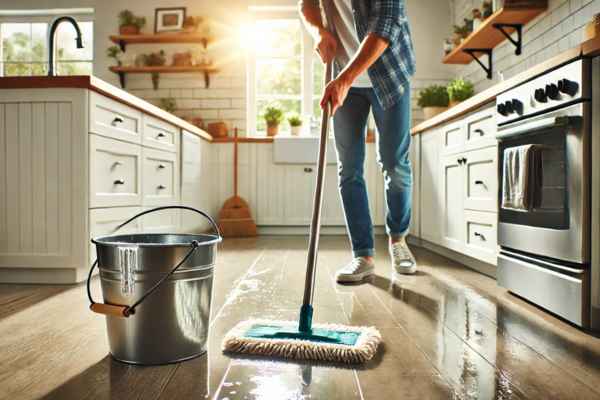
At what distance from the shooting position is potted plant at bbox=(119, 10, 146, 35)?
15.0ft

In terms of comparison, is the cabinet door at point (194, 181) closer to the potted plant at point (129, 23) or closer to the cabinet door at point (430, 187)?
the potted plant at point (129, 23)

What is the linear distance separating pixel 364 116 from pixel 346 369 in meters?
1.34

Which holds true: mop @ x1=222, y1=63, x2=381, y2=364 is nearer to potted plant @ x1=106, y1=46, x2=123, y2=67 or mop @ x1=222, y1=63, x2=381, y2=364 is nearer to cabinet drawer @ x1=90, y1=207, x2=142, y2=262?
cabinet drawer @ x1=90, y1=207, x2=142, y2=262

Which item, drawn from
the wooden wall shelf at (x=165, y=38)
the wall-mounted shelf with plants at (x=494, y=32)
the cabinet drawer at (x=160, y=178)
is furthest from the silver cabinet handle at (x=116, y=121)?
the wooden wall shelf at (x=165, y=38)

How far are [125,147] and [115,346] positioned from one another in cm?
148

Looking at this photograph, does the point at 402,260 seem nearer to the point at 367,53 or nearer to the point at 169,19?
the point at 367,53

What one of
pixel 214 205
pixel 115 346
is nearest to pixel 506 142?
pixel 115 346

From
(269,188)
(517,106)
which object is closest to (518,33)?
(517,106)

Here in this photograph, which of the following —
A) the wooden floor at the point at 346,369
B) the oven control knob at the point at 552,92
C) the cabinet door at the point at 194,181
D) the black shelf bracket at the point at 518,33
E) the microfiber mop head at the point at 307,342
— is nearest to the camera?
the wooden floor at the point at 346,369

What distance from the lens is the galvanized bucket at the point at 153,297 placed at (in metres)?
0.98

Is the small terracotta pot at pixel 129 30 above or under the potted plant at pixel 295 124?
above

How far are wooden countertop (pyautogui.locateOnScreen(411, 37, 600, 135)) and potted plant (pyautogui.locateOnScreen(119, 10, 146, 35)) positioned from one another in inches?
115

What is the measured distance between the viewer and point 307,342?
3.52 feet

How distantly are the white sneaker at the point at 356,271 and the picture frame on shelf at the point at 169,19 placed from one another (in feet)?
11.1
